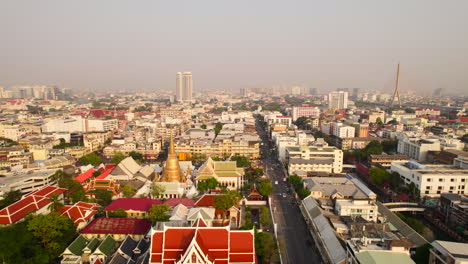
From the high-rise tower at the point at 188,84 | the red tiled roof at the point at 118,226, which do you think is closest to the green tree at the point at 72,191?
the red tiled roof at the point at 118,226

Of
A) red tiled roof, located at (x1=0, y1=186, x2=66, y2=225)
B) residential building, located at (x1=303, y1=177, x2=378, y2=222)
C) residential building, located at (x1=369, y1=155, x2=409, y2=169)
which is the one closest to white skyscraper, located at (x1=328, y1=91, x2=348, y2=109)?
residential building, located at (x1=369, y1=155, x2=409, y2=169)

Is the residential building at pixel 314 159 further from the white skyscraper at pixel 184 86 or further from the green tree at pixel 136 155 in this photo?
the white skyscraper at pixel 184 86

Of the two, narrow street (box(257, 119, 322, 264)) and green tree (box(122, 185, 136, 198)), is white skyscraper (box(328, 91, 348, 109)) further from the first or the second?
green tree (box(122, 185, 136, 198))

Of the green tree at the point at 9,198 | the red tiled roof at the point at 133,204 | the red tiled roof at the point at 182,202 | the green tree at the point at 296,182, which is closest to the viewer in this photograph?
the red tiled roof at the point at 133,204

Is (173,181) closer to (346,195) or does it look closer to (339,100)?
(346,195)

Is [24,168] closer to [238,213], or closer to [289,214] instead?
[238,213]

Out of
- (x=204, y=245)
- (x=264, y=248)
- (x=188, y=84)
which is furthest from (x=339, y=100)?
(x=204, y=245)
